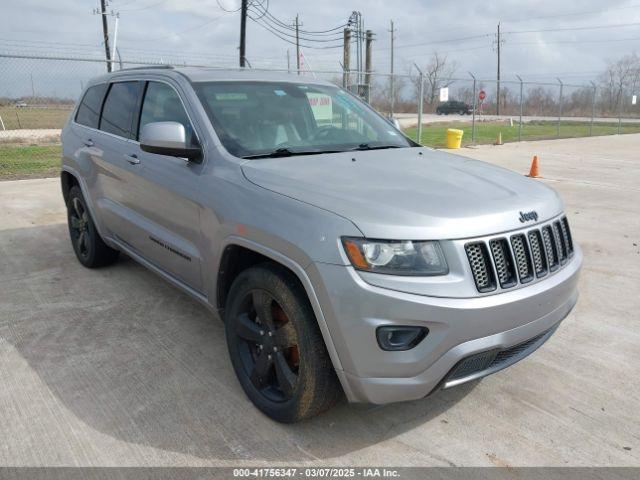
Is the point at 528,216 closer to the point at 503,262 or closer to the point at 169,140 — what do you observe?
the point at 503,262

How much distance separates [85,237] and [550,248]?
4.12 meters

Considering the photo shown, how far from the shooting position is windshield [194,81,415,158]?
3338 mm

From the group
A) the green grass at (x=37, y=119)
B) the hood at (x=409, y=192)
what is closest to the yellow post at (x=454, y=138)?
the hood at (x=409, y=192)

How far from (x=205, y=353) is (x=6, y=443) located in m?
1.22

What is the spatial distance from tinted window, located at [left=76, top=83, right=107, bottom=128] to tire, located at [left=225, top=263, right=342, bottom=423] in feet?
9.00

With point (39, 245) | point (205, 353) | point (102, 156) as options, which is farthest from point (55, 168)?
point (205, 353)

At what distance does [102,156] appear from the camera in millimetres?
4512

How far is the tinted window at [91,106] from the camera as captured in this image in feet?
15.9

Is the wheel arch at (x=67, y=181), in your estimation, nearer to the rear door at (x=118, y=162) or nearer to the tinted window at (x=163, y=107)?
the rear door at (x=118, y=162)

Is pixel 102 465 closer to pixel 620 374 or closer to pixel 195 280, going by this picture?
pixel 195 280

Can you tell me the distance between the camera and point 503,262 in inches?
97.3

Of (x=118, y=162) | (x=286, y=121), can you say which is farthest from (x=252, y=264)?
(x=118, y=162)

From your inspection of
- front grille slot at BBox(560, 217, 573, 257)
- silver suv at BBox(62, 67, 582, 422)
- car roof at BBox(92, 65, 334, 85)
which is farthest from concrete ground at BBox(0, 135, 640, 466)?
car roof at BBox(92, 65, 334, 85)

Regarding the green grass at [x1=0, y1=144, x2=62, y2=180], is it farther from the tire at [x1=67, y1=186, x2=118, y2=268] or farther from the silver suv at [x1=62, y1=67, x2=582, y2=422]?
the silver suv at [x1=62, y1=67, x2=582, y2=422]
